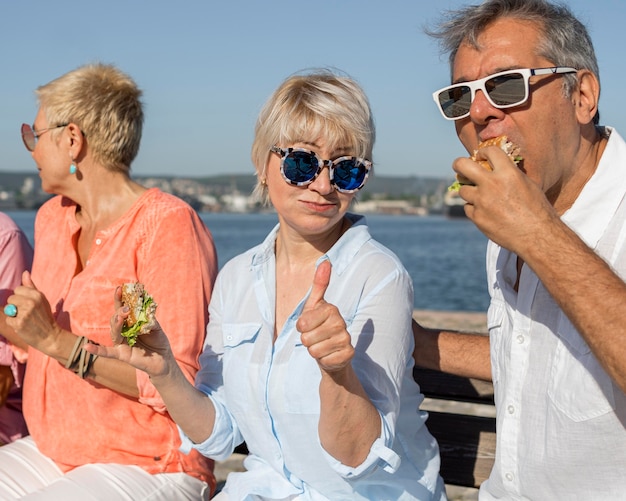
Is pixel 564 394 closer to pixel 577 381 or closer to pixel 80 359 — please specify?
pixel 577 381

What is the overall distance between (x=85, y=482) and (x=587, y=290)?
7.36 feet

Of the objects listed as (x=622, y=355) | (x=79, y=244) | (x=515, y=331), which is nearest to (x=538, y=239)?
(x=622, y=355)

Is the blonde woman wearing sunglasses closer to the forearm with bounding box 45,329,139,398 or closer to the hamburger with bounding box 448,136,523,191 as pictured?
the forearm with bounding box 45,329,139,398

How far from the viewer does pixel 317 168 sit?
2.97 m

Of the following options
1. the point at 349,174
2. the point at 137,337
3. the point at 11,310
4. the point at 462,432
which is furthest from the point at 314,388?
the point at 11,310

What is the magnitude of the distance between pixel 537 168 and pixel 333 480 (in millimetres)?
1282

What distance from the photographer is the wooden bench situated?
3.37 metres

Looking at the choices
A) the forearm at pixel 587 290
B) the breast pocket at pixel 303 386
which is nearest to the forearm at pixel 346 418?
the breast pocket at pixel 303 386

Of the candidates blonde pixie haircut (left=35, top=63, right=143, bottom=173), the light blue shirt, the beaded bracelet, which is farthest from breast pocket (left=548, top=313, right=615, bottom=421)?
blonde pixie haircut (left=35, top=63, right=143, bottom=173)

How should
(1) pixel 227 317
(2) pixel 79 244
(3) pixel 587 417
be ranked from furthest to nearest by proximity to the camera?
(2) pixel 79 244 < (1) pixel 227 317 < (3) pixel 587 417

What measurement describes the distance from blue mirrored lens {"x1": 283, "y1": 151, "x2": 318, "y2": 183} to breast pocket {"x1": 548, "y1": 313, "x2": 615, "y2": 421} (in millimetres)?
1035

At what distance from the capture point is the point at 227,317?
3238mm

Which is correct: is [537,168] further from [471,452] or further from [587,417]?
[471,452]

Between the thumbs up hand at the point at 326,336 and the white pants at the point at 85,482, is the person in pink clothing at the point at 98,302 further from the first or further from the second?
the thumbs up hand at the point at 326,336
